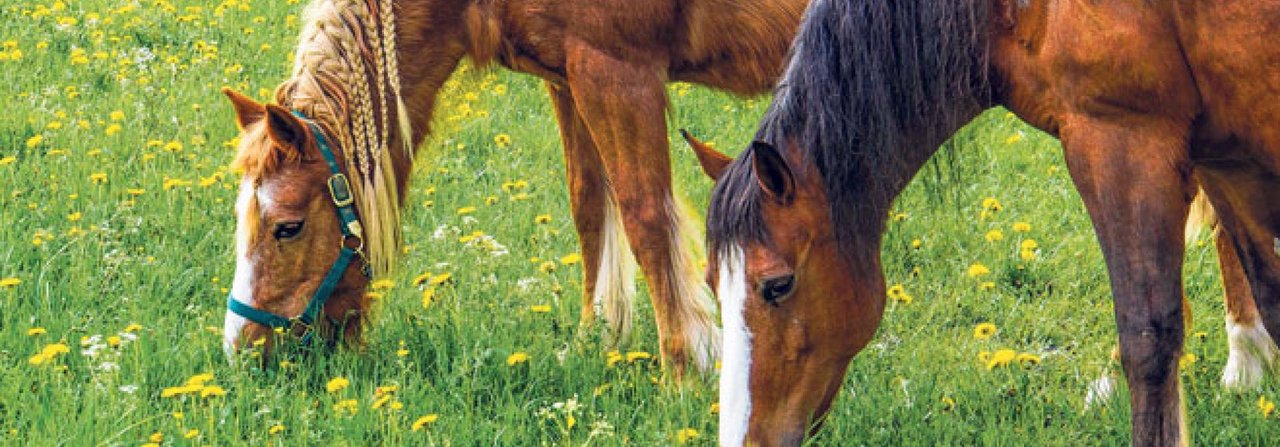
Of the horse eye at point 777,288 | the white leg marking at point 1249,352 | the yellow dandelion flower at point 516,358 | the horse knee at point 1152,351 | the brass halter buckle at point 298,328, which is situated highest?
the horse eye at point 777,288

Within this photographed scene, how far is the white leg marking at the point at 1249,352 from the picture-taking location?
15.1 ft

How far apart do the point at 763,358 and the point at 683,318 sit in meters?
1.09

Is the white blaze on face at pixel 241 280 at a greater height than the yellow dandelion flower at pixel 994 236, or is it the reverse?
the white blaze on face at pixel 241 280

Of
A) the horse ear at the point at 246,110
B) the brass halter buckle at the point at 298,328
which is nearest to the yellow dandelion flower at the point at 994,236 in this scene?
the brass halter buckle at the point at 298,328

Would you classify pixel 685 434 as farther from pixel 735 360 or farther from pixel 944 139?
pixel 944 139

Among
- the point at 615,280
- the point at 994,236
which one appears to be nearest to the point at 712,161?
the point at 615,280

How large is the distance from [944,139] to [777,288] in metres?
0.62

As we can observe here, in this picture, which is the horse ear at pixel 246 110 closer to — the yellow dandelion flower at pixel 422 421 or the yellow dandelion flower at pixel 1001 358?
the yellow dandelion flower at pixel 422 421

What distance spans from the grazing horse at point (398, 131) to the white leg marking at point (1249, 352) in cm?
166

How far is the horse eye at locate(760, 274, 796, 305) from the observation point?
348cm

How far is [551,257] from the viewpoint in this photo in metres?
5.74

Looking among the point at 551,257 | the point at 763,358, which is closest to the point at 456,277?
the point at 551,257

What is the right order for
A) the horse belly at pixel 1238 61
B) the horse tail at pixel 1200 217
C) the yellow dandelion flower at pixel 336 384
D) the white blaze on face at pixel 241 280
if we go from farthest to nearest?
the horse tail at pixel 1200 217
the white blaze on face at pixel 241 280
the yellow dandelion flower at pixel 336 384
the horse belly at pixel 1238 61

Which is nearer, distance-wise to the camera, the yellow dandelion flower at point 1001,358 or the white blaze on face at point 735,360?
the white blaze on face at point 735,360
